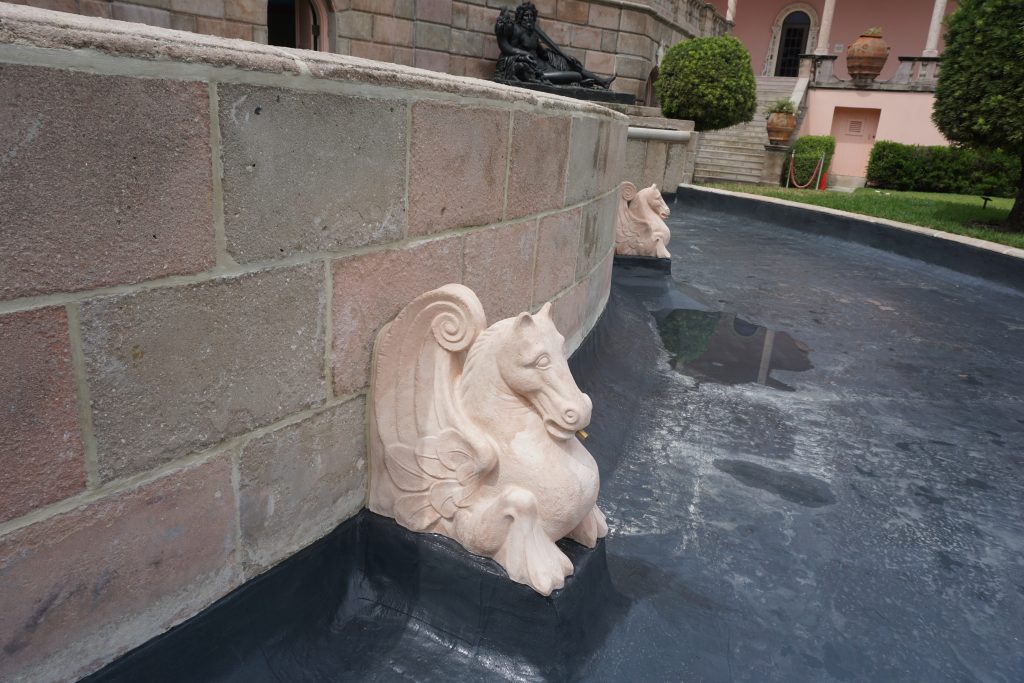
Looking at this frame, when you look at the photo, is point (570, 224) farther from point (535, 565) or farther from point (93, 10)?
point (93, 10)

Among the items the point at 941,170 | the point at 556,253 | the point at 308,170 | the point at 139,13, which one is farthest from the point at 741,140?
the point at 308,170

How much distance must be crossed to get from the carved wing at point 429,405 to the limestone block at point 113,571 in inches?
24.5

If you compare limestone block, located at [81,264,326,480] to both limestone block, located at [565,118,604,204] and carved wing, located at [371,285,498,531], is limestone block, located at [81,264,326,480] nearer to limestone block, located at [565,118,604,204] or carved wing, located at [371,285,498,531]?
carved wing, located at [371,285,498,531]

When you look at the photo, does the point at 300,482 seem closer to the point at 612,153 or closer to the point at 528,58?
the point at 612,153

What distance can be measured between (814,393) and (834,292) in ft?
12.0

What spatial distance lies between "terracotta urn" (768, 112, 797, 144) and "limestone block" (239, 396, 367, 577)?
2195 cm

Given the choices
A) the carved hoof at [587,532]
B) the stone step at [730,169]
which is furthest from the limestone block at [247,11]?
the stone step at [730,169]

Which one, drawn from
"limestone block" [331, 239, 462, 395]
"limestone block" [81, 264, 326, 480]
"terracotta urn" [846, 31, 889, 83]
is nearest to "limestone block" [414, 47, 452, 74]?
"limestone block" [331, 239, 462, 395]

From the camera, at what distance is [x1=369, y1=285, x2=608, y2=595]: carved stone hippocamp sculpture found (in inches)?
92.0

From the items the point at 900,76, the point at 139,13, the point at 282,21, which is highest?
the point at 900,76

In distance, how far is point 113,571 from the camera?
1.81 metres

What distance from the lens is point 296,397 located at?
7.33ft

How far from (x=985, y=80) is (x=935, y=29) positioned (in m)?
17.2

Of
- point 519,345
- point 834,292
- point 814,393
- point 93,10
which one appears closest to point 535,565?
point 519,345
